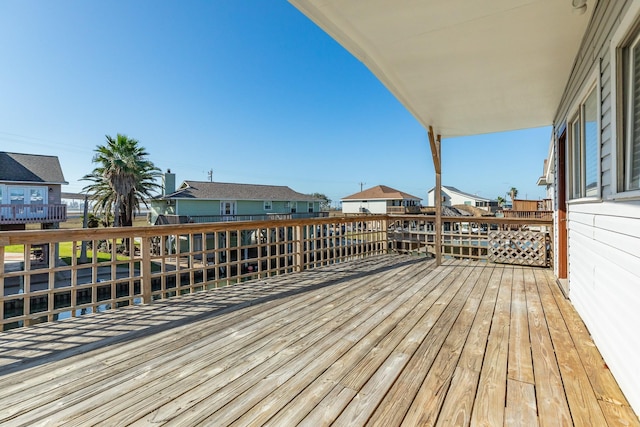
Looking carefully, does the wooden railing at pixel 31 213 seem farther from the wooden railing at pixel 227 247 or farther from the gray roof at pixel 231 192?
the wooden railing at pixel 227 247

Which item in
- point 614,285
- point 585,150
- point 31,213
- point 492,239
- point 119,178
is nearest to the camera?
point 614,285

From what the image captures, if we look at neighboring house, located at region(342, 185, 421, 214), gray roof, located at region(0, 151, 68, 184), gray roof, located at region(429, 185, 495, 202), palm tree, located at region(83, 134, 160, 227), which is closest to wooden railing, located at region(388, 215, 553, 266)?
palm tree, located at region(83, 134, 160, 227)

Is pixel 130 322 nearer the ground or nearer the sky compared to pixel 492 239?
nearer the ground

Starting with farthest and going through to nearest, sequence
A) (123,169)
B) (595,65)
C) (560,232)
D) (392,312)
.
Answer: (123,169), (560,232), (392,312), (595,65)

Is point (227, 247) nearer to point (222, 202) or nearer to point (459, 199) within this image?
point (222, 202)

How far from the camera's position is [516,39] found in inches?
85.7

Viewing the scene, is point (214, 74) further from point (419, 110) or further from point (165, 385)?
point (165, 385)

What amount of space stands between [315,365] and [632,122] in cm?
217

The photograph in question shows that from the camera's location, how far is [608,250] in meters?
1.77

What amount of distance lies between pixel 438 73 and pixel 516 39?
68 centimetres

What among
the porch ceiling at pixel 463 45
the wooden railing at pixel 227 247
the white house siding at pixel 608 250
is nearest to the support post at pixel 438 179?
the wooden railing at pixel 227 247

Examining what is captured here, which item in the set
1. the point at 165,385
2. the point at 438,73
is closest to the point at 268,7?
the point at 438,73

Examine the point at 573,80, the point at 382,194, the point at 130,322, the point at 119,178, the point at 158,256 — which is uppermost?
the point at 382,194

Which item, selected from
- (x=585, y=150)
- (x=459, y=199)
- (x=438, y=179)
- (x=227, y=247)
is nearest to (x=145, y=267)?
(x=227, y=247)
